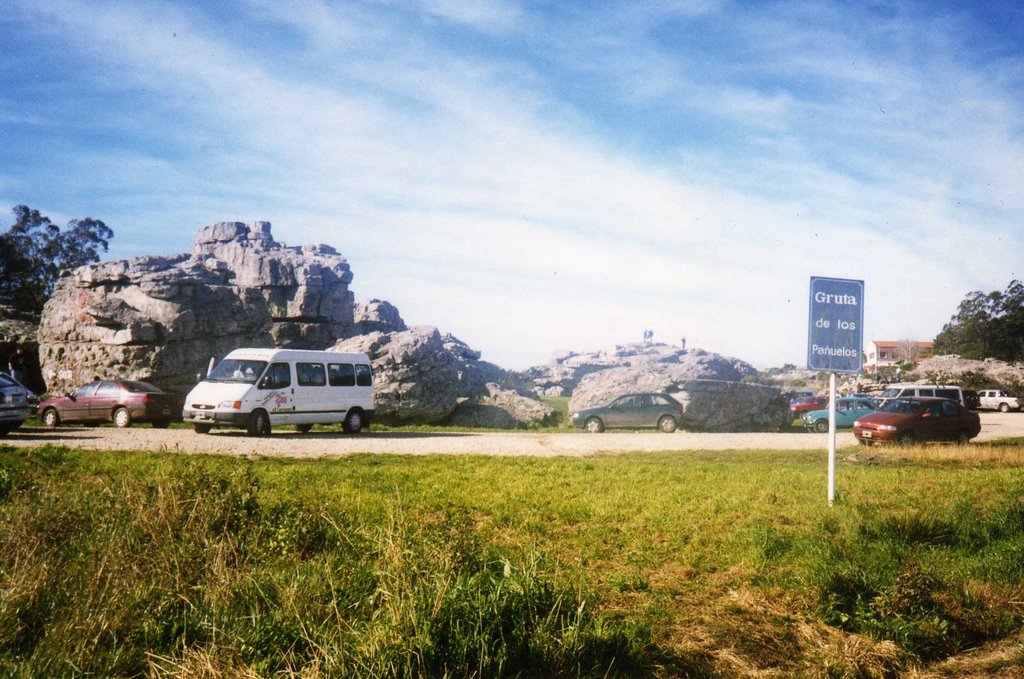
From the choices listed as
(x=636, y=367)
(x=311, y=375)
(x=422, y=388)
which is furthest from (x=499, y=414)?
(x=311, y=375)

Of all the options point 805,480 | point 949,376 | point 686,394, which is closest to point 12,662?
point 805,480

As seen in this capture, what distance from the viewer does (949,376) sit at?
53000 millimetres

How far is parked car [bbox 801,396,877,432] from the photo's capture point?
1070 inches

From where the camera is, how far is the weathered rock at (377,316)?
222 feet

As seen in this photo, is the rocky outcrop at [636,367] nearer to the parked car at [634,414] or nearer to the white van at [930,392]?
the parked car at [634,414]

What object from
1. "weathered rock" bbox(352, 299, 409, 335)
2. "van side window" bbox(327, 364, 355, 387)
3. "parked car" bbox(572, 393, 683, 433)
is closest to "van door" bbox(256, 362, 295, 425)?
"van side window" bbox(327, 364, 355, 387)

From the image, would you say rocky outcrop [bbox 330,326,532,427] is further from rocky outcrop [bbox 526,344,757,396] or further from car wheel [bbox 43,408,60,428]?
car wheel [bbox 43,408,60,428]

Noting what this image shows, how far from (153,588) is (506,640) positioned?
2.68 meters

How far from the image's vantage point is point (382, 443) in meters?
16.9

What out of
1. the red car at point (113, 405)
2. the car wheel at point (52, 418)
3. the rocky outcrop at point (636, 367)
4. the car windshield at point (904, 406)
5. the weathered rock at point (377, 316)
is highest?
the weathered rock at point (377, 316)

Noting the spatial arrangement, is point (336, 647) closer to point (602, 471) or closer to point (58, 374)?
point (602, 471)

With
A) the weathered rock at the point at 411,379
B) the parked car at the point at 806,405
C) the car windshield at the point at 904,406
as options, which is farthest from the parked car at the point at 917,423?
the weathered rock at the point at 411,379

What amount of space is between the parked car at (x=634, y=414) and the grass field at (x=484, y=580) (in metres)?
15.3

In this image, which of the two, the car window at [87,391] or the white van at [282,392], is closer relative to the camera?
the white van at [282,392]
